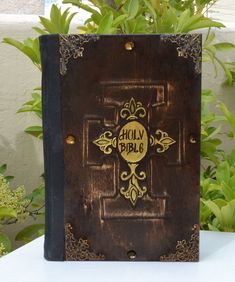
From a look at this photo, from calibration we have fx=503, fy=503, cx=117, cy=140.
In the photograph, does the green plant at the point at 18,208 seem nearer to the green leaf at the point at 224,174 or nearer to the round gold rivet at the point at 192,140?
the green leaf at the point at 224,174

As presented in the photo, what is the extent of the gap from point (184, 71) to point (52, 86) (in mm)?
159

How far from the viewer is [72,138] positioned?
609 mm

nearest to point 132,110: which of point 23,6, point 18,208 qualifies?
point 18,208

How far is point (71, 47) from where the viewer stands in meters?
0.60

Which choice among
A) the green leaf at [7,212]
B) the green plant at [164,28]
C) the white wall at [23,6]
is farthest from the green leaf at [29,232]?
the white wall at [23,6]

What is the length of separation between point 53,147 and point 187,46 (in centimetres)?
20

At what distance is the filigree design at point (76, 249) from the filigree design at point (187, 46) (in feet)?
0.82

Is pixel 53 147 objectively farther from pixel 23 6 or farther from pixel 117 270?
pixel 23 6

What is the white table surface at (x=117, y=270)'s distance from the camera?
570mm

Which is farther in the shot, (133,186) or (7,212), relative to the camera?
(7,212)

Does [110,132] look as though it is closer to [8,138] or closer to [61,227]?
[61,227]

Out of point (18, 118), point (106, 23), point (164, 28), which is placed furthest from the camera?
point (18, 118)

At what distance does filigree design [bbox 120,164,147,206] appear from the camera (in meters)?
0.61

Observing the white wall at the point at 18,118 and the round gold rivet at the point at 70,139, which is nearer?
the round gold rivet at the point at 70,139
